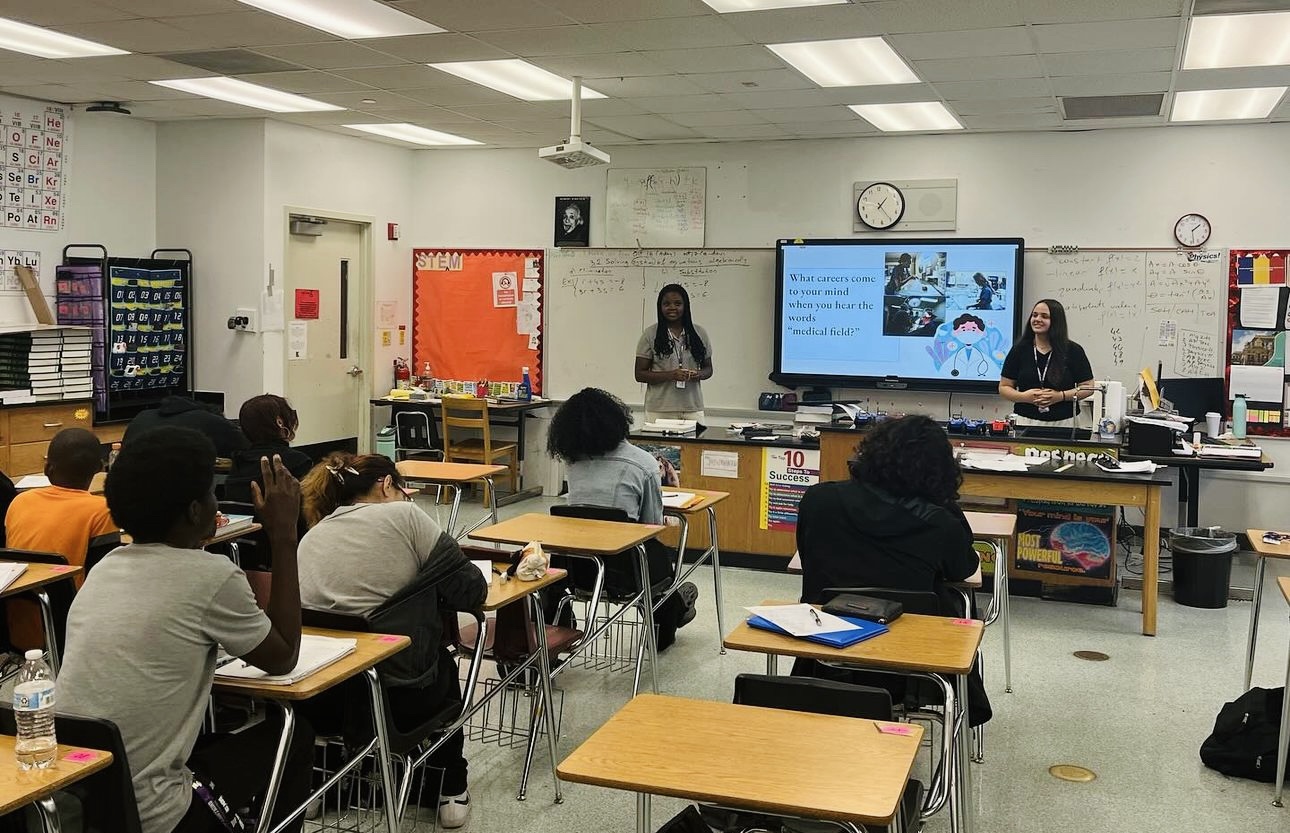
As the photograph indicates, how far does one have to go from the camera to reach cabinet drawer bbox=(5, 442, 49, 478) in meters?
7.14

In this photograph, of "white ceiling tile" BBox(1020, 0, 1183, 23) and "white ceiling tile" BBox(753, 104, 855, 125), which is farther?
"white ceiling tile" BBox(753, 104, 855, 125)

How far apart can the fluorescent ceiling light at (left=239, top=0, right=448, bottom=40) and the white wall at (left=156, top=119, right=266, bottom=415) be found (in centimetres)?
305

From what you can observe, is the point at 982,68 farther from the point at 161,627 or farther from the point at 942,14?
the point at 161,627

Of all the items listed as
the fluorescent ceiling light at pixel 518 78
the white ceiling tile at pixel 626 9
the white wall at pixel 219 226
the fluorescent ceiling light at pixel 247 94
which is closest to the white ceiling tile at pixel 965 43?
the white ceiling tile at pixel 626 9

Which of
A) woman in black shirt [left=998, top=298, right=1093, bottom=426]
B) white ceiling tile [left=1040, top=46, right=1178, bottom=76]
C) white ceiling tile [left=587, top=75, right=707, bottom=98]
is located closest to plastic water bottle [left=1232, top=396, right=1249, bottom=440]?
woman in black shirt [left=998, top=298, right=1093, bottom=426]

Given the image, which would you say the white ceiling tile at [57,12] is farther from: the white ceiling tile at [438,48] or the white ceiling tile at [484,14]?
the white ceiling tile at [484,14]

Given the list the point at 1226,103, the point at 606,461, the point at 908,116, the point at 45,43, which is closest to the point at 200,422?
the point at 606,461

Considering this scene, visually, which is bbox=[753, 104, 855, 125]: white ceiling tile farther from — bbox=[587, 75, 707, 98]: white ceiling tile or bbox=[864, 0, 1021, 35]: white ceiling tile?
bbox=[864, 0, 1021, 35]: white ceiling tile

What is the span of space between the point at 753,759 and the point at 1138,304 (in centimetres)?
671

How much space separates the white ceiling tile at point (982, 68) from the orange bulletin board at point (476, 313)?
413cm

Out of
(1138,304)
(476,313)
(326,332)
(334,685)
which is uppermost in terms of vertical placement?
(1138,304)

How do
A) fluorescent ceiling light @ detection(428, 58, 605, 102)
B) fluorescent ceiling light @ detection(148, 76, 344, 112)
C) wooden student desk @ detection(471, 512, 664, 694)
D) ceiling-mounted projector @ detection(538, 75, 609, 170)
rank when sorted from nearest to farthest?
wooden student desk @ detection(471, 512, 664, 694) < fluorescent ceiling light @ detection(428, 58, 605, 102) < ceiling-mounted projector @ detection(538, 75, 609, 170) < fluorescent ceiling light @ detection(148, 76, 344, 112)

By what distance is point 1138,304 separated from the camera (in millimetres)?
7824

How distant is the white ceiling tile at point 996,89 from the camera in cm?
648
